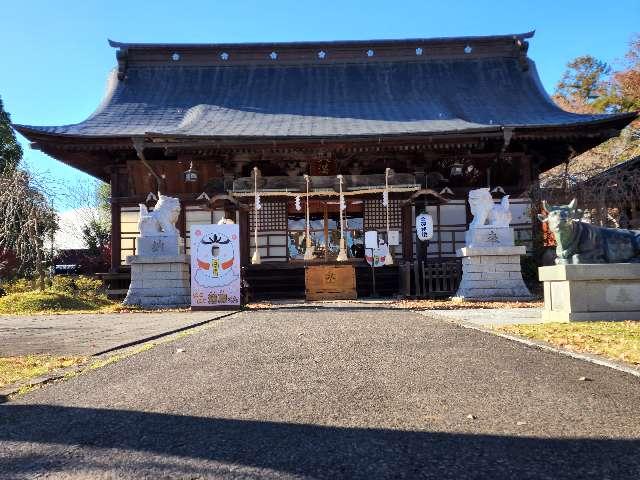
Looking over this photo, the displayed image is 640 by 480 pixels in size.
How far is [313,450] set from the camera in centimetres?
227

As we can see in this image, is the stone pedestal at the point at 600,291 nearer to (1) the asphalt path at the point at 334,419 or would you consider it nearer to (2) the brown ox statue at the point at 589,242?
(2) the brown ox statue at the point at 589,242

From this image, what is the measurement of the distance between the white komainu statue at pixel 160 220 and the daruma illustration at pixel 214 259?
2.47 m

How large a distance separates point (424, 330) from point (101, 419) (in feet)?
14.7

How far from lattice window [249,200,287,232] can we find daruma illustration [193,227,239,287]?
589 centimetres

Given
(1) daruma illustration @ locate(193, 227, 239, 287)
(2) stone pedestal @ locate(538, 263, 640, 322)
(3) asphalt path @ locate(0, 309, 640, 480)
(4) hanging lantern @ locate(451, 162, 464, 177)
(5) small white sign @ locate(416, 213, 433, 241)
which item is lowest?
(3) asphalt path @ locate(0, 309, 640, 480)

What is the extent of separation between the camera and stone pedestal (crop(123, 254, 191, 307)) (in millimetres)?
12805

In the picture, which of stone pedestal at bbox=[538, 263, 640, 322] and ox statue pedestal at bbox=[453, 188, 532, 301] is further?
ox statue pedestal at bbox=[453, 188, 532, 301]

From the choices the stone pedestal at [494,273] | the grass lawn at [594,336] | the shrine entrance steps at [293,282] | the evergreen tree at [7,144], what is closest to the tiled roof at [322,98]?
the stone pedestal at [494,273]

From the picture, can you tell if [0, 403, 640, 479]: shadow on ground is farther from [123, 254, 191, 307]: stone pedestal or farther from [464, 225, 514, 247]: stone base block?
[464, 225, 514, 247]: stone base block

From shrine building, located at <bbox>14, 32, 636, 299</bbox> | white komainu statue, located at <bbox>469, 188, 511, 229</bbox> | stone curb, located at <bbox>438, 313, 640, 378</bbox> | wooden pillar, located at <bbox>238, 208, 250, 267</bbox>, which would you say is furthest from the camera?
wooden pillar, located at <bbox>238, 208, 250, 267</bbox>

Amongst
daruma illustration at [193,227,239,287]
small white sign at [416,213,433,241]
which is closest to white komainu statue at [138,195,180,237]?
daruma illustration at [193,227,239,287]

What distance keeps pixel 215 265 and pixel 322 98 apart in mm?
10008

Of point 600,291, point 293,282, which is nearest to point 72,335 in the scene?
point 600,291

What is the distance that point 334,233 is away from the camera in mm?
17750
